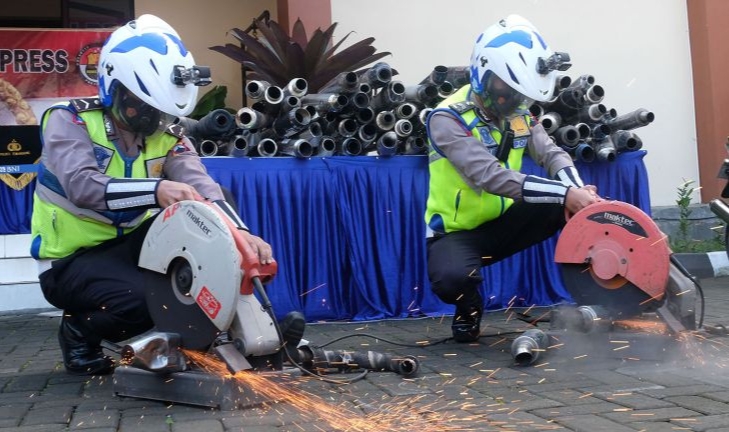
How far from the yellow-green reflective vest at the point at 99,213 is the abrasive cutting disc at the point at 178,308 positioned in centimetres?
54

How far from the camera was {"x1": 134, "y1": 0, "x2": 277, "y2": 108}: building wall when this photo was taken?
9.53 metres

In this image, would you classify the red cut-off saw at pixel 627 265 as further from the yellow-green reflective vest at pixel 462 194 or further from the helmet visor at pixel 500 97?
the helmet visor at pixel 500 97

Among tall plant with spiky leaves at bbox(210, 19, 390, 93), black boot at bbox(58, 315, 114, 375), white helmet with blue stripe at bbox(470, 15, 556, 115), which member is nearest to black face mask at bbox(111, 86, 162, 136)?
black boot at bbox(58, 315, 114, 375)

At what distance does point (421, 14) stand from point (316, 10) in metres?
0.97

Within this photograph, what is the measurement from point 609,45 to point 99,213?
6.19 meters

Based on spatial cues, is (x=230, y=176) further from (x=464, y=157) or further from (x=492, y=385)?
(x=492, y=385)

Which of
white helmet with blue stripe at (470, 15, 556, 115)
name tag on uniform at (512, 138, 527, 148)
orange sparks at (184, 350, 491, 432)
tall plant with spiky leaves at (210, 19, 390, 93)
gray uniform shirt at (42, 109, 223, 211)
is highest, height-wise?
tall plant with spiky leaves at (210, 19, 390, 93)

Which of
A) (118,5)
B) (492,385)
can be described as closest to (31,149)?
(118,5)

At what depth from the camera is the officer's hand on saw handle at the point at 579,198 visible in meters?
4.50

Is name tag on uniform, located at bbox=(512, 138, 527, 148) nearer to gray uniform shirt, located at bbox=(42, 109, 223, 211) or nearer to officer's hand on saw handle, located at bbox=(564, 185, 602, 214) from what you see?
officer's hand on saw handle, located at bbox=(564, 185, 602, 214)

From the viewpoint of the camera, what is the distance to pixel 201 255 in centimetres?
348

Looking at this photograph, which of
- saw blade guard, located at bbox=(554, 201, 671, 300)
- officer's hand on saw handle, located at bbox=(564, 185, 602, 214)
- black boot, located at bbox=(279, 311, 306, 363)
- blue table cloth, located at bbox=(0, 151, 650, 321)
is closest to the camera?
black boot, located at bbox=(279, 311, 306, 363)

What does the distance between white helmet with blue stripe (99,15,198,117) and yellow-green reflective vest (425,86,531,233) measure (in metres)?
1.55

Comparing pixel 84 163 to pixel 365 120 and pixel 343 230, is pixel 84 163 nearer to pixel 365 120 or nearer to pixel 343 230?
pixel 343 230
